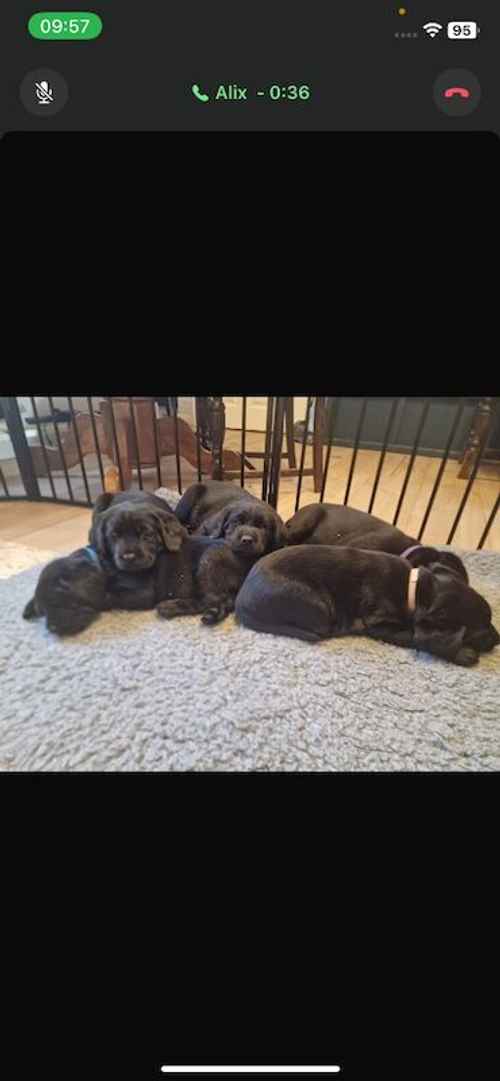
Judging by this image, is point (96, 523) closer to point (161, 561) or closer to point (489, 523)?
point (161, 561)

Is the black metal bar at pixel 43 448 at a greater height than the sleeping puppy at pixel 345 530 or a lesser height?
greater

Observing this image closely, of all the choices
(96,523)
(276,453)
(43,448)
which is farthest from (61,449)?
(276,453)

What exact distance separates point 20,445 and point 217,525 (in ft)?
1.23

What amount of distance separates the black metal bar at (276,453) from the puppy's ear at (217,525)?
0.29ft

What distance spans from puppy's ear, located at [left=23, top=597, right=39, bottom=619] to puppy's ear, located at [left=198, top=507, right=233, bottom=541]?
0.32 meters

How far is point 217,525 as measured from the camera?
81 cm
